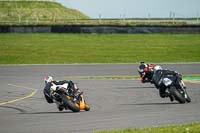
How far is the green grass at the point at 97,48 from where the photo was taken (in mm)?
56062

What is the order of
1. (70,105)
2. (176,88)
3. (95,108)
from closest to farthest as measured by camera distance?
(70,105)
(95,108)
(176,88)

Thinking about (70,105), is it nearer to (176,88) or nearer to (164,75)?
(176,88)

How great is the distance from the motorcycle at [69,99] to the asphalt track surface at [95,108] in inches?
9.4

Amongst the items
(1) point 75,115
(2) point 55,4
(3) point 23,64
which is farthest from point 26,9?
(1) point 75,115

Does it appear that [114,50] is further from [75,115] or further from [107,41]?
[75,115]

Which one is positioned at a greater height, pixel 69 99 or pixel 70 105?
pixel 69 99

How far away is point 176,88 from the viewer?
2469 centimetres

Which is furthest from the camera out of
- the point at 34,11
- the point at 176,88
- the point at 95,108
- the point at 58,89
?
the point at 34,11

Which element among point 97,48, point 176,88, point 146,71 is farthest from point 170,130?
point 97,48

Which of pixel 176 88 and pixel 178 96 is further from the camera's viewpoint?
pixel 176 88

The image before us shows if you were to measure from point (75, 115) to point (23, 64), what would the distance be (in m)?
33.0

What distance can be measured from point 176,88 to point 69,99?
4558 mm

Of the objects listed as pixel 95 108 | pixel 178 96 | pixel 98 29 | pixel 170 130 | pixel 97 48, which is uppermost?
pixel 170 130

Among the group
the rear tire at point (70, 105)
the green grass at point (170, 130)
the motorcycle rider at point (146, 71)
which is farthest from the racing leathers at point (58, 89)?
the motorcycle rider at point (146, 71)
